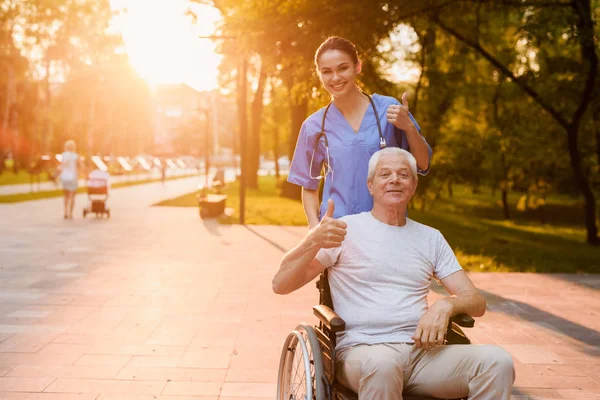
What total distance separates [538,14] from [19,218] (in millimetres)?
11599

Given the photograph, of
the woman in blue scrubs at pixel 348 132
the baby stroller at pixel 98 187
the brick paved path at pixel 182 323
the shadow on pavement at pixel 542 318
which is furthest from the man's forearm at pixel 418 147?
the baby stroller at pixel 98 187

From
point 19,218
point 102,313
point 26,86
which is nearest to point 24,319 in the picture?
point 102,313

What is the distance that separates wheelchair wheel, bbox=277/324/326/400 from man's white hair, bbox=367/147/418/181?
73 centimetres

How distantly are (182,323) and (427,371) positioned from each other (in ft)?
11.9

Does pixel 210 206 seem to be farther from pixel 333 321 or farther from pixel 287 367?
pixel 333 321

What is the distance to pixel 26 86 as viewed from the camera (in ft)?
186

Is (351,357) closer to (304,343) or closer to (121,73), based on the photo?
(304,343)

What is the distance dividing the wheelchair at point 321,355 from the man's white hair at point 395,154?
0.50 m

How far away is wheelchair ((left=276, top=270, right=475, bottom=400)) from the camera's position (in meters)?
2.83

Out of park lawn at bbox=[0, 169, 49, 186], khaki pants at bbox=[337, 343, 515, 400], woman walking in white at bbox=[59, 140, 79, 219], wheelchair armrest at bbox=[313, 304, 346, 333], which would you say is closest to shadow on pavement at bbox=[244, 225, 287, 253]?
woman walking in white at bbox=[59, 140, 79, 219]

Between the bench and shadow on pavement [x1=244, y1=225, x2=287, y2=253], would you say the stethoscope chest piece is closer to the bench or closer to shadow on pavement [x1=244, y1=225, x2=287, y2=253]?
shadow on pavement [x1=244, y1=225, x2=287, y2=253]

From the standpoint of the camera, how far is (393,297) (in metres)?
2.99

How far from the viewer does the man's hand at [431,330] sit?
2803mm

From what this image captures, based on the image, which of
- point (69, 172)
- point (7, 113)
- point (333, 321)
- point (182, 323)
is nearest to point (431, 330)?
point (333, 321)
